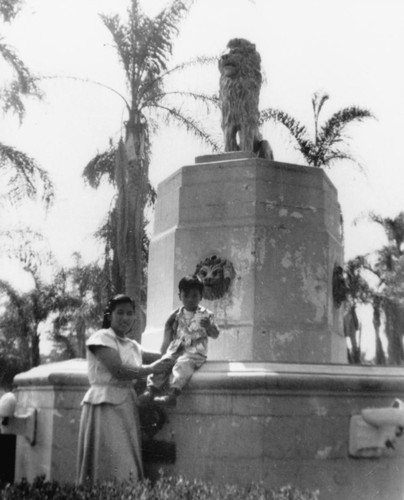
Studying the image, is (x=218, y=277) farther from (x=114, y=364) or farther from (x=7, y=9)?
(x=7, y=9)

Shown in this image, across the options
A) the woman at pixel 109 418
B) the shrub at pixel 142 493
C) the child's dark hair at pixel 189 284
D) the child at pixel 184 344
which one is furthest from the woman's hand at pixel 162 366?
the shrub at pixel 142 493

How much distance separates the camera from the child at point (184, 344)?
571 centimetres

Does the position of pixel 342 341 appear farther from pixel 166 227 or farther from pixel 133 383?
pixel 133 383

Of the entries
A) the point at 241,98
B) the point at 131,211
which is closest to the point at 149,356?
the point at 241,98

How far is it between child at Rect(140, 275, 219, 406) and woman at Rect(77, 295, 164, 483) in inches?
10.9

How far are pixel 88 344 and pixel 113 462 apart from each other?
84cm

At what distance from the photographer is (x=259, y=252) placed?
7078 mm

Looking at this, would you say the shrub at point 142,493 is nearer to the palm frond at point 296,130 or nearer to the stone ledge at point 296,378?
the stone ledge at point 296,378

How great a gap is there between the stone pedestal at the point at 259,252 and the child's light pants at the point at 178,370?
1.08 metres

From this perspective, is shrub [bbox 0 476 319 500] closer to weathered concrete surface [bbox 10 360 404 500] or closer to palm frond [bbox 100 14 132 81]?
weathered concrete surface [bbox 10 360 404 500]

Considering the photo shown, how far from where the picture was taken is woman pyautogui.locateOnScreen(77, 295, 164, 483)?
5.31m

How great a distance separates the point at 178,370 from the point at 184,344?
27cm

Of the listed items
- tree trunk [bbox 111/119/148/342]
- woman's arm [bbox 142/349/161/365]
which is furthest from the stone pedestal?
tree trunk [bbox 111/119/148/342]

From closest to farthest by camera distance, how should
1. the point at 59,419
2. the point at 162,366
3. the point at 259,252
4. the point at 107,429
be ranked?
the point at 107,429 → the point at 162,366 → the point at 59,419 → the point at 259,252
